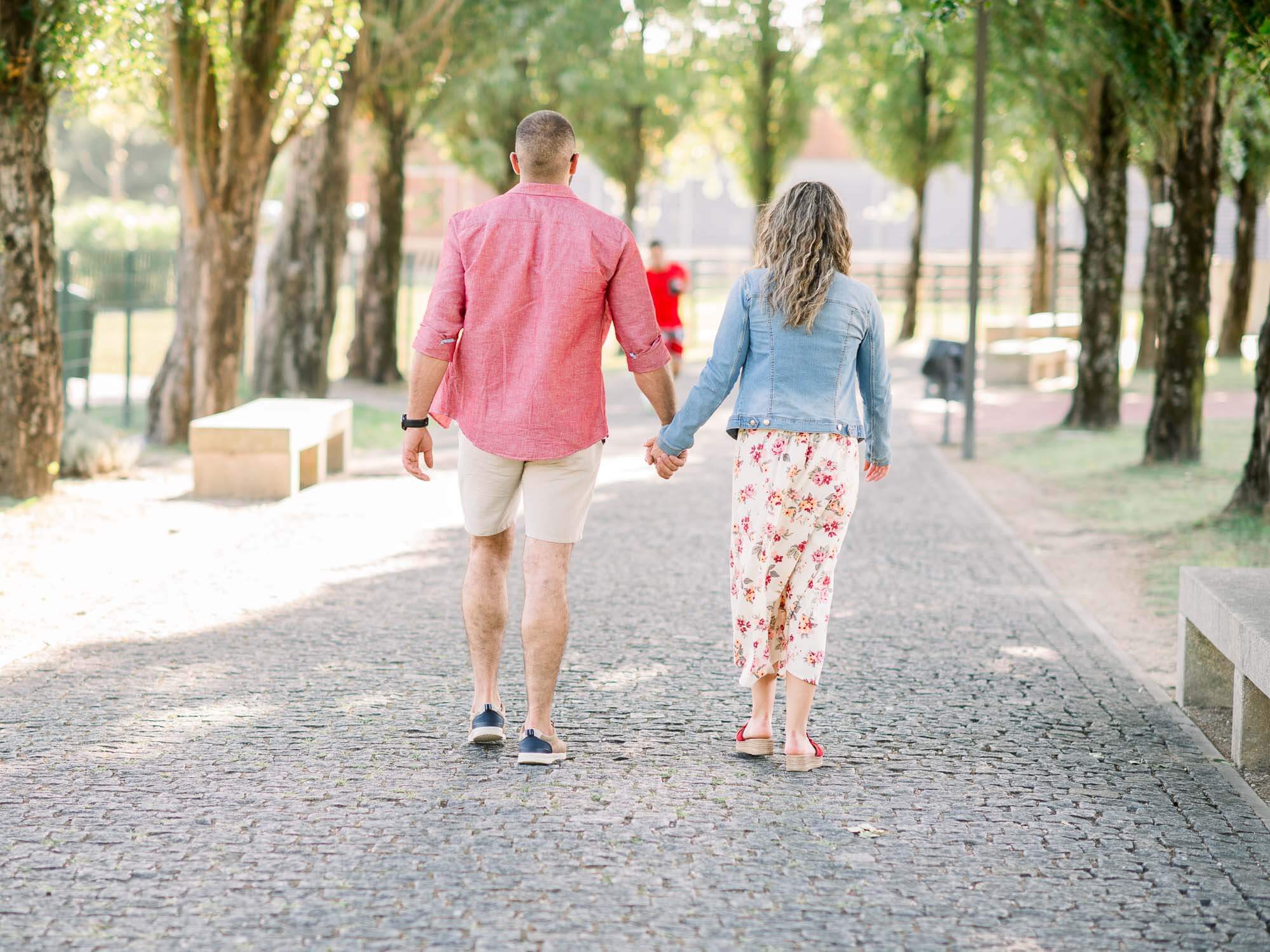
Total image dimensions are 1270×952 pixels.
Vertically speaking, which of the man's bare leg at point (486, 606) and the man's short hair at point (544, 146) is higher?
the man's short hair at point (544, 146)

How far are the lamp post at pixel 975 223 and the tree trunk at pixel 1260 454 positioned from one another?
4260mm

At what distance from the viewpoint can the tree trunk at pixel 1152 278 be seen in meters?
14.5

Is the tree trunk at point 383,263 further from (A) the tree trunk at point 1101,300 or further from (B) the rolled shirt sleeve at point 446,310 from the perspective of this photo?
(B) the rolled shirt sleeve at point 446,310

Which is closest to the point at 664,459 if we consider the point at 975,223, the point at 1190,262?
the point at 1190,262

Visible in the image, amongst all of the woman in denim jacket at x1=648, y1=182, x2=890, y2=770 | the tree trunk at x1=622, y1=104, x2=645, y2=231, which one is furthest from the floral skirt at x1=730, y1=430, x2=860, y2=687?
the tree trunk at x1=622, y1=104, x2=645, y2=231

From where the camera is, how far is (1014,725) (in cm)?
587

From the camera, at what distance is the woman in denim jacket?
509 cm

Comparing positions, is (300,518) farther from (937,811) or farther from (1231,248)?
(1231,248)

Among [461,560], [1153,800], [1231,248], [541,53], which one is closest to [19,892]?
[1153,800]

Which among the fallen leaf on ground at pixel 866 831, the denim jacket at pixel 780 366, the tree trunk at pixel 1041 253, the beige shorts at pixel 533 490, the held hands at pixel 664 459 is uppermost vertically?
the tree trunk at pixel 1041 253

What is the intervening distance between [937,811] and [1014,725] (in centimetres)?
115

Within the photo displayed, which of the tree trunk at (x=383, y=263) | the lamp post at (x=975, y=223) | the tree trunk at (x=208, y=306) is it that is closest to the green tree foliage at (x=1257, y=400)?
the lamp post at (x=975, y=223)

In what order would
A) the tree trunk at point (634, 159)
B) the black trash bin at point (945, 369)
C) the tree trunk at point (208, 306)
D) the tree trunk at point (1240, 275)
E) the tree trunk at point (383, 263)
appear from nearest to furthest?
the tree trunk at point (208, 306) → the black trash bin at point (945, 369) → the tree trunk at point (383, 263) → the tree trunk at point (1240, 275) → the tree trunk at point (634, 159)

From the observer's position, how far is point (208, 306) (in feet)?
45.6
